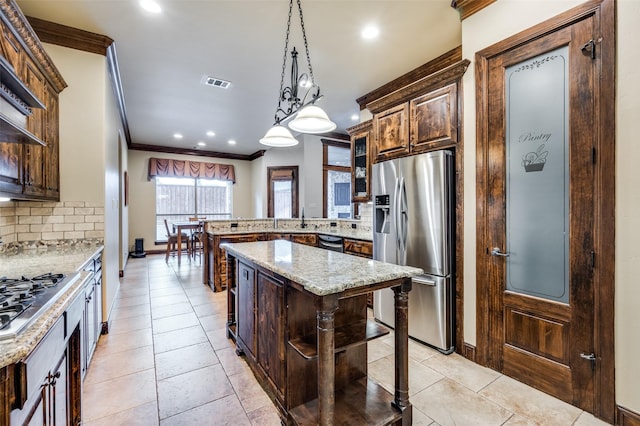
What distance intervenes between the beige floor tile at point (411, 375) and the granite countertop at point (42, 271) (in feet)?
6.55

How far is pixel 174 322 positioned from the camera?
3316mm

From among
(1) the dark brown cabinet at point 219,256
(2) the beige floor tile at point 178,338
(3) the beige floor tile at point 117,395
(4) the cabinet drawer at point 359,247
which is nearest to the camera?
(3) the beige floor tile at point 117,395

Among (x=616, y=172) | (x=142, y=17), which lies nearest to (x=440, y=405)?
(x=616, y=172)

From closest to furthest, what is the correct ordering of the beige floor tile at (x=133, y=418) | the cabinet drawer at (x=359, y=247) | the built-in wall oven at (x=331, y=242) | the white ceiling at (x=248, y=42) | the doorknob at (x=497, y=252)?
the beige floor tile at (x=133, y=418) → the doorknob at (x=497, y=252) → the white ceiling at (x=248, y=42) → the cabinet drawer at (x=359, y=247) → the built-in wall oven at (x=331, y=242)

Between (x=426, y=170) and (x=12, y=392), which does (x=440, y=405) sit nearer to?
(x=426, y=170)

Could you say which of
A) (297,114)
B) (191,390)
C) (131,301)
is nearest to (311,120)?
(297,114)

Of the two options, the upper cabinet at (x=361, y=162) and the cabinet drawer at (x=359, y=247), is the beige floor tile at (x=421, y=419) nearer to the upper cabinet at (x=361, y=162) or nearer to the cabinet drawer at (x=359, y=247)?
the cabinet drawer at (x=359, y=247)

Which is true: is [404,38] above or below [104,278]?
above

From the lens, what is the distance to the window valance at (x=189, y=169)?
7.89 m

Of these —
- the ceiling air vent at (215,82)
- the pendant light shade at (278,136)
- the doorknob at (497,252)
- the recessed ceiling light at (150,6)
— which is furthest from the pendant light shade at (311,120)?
the ceiling air vent at (215,82)

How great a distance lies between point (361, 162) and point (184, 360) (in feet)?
11.0

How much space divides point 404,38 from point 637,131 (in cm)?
207

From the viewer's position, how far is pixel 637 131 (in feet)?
5.40

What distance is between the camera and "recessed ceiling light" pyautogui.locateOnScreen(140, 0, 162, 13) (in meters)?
2.43
